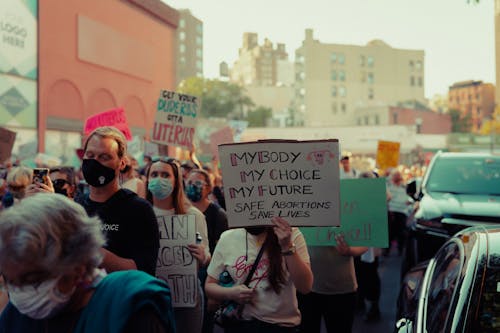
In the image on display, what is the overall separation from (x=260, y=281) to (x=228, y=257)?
263 millimetres

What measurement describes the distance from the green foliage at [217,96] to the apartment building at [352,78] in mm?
11994

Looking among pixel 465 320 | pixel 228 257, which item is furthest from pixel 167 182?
pixel 465 320

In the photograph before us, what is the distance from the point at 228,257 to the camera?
4008 millimetres

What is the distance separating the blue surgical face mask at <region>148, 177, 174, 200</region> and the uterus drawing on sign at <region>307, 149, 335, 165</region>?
1.50 meters

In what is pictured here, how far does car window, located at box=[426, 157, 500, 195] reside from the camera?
923cm

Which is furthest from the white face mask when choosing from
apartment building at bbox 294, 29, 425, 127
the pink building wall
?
apartment building at bbox 294, 29, 425, 127

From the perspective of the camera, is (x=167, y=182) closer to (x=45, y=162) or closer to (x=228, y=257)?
(x=228, y=257)

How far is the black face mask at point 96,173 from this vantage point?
12.2ft

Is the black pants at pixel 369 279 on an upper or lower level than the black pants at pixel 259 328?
lower

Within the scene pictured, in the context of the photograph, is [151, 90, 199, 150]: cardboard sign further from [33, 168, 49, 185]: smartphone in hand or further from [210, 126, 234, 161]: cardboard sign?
[33, 168, 49, 185]: smartphone in hand

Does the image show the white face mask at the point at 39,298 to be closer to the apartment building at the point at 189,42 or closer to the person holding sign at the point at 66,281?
the person holding sign at the point at 66,281

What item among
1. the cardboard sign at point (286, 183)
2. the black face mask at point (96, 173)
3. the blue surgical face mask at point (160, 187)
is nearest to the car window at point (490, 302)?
the cardboard sign at point (286, 183)

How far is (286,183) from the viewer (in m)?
3.97

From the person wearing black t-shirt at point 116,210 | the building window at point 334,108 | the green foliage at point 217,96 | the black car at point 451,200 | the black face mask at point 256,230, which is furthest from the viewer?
the building window at point 334,108
